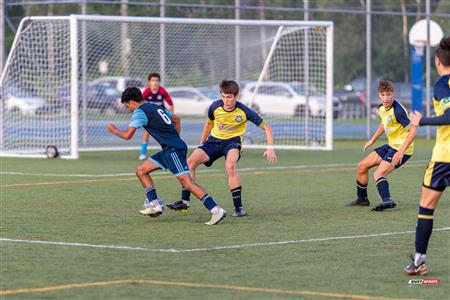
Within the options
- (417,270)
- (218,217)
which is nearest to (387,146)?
(218,217)

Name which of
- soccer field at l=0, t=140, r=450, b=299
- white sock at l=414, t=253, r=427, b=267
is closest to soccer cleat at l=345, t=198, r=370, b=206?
soccer field at l=0, t=140, r=450, b=299

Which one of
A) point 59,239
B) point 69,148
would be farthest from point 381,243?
point 69,148

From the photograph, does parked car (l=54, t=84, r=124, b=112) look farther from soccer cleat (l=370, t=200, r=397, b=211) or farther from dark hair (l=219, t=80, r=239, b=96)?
soccer cleat (l=370, t=200, r=397, b=211)

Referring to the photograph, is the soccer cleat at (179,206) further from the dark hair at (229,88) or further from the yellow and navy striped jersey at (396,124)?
the yellow and navy striped jersey at (396,124)

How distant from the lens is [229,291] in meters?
8.30

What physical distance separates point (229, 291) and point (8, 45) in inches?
848

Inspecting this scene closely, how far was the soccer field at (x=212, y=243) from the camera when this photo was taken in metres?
8.47

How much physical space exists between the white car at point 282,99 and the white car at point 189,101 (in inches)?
38.3

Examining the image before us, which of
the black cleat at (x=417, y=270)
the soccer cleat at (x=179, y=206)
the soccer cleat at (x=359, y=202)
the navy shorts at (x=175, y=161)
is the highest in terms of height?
the navy shorts at (x=175, y=161)

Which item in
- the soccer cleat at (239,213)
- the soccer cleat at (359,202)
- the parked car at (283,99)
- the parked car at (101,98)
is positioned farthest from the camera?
the parked car at (283,99)

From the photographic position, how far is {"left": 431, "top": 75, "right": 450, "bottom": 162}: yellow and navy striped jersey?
360 inches

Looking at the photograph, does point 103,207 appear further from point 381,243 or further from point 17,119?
point 17,119

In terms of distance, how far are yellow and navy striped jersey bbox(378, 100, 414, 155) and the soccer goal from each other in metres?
9.60

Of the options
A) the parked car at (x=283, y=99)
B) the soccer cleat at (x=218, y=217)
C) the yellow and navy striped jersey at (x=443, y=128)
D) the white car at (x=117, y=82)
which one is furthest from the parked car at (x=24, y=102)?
the yellow and navy striped jersey at (x=443, y=128)
